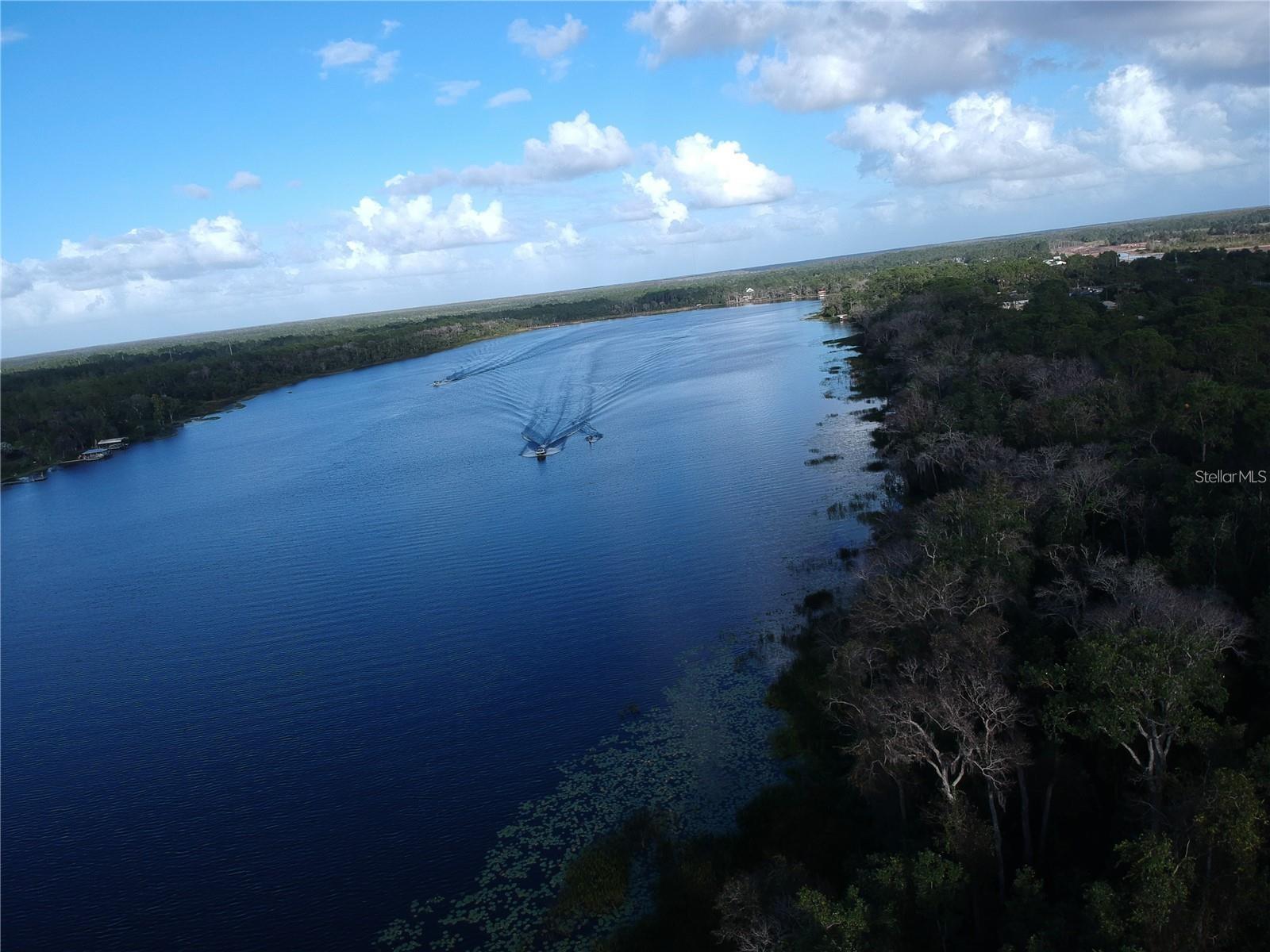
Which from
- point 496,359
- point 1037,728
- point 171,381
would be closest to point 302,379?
point 171,381

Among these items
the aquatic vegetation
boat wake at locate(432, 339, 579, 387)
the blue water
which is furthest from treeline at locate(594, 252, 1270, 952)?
boat wake at locate(432, 339, 579, 387)

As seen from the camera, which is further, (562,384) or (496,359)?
(496,359)

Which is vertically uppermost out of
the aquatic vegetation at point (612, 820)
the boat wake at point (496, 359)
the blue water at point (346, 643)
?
the boat wake at point (496, 359)

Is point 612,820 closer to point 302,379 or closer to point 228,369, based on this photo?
point 228,369

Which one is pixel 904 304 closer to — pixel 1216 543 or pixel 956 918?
pixel 1216 543

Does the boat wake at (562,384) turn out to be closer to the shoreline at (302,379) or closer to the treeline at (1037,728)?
the shoreline at (302,379)

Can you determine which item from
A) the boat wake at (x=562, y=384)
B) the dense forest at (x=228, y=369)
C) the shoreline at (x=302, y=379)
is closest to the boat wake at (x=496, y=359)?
the boat wake at (x=562, y=384)
